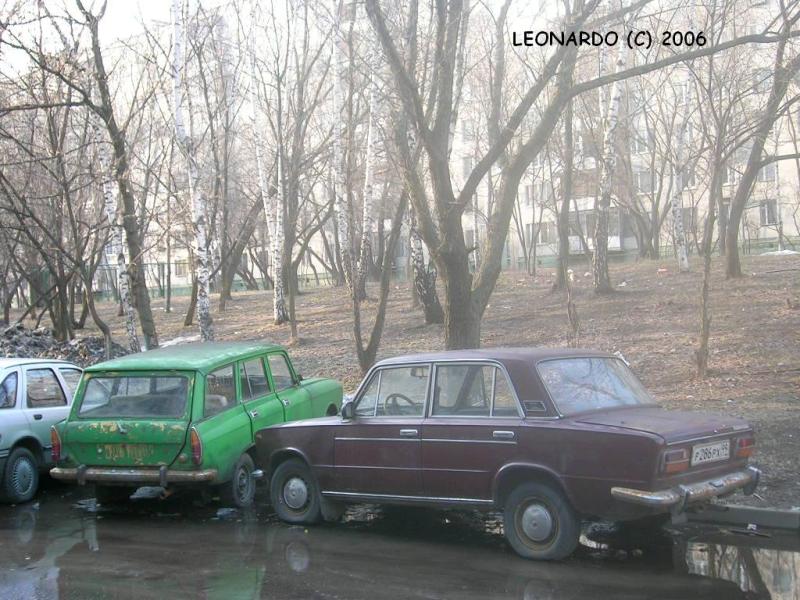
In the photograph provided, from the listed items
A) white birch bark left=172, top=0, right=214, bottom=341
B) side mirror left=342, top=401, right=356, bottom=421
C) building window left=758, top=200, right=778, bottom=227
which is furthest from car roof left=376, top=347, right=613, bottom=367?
building window left=758, top=200, right=778, bottom=227

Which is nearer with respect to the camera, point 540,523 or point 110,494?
point 540,523

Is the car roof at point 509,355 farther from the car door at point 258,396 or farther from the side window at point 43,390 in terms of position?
the side window at point 43,390

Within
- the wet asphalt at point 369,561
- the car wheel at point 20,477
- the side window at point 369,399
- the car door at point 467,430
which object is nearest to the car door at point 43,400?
the car wheel at point 20,477

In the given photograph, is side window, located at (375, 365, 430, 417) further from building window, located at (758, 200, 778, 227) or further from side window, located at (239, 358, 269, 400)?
building window, located at (758, 200, 778, 227)

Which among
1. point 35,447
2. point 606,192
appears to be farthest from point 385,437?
point 606,192

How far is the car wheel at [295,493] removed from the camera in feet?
27.6

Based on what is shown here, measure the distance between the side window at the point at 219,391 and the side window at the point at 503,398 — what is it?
328cm

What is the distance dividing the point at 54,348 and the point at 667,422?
18704 mm

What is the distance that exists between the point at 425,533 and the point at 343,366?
10.1 m

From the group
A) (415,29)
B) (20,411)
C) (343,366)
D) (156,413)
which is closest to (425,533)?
(156,413)

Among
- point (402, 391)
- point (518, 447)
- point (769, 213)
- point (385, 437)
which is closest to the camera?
point (518, 447)

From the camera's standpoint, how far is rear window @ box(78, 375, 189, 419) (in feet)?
29.6

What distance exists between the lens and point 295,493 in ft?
28.0

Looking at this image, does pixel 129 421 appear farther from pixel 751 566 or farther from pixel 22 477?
pixel 751 566
